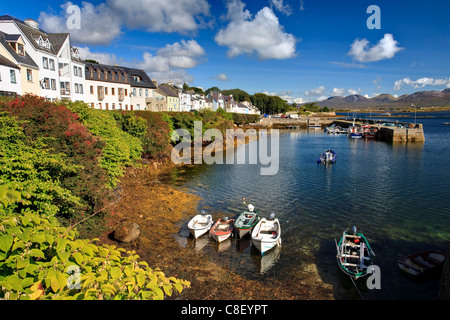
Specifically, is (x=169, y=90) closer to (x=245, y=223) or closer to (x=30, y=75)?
(x=30, y=75)

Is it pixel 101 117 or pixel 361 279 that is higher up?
pixel 101 117

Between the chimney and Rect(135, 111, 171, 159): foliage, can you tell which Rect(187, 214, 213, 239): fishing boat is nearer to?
Rect(135, 111, 171, 159): foliage

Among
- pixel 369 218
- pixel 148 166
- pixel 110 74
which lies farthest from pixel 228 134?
pixel 369 218

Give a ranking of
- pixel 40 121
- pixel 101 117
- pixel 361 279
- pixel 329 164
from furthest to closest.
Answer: pixel 329 164 < pixel 101 117 < pixel 40 121 < pixel 361 279

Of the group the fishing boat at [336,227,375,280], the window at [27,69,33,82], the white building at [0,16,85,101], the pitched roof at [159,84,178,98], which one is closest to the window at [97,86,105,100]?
the white building at [0,16,85,101]

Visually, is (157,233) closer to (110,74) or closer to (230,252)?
(230,252)

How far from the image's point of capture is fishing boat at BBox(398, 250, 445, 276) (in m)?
17.2

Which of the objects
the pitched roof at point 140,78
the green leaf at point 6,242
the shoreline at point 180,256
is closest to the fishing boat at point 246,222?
the shoreline at point 180,256

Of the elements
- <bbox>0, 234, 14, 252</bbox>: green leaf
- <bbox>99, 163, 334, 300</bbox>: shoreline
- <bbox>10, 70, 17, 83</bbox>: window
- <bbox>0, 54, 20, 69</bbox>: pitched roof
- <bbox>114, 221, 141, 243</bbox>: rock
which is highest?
<bbox>0, 54, 20, 69</bbox>: pitched roof

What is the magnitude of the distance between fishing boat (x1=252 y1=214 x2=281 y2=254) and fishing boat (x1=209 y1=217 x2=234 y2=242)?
7.12 feet

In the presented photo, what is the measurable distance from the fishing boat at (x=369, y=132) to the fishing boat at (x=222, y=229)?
287ft

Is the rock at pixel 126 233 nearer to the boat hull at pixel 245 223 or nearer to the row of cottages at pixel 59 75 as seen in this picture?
the boat hull at pixel 245 223

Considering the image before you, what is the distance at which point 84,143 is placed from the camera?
68.7 ft
